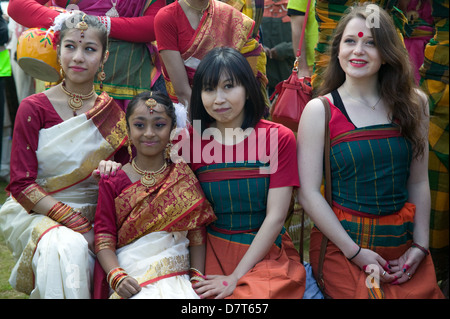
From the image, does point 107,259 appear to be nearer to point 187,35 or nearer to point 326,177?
point 326,177

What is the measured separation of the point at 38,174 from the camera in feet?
9.36

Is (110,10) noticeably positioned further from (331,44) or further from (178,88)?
(331,44)

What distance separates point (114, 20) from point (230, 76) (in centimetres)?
108

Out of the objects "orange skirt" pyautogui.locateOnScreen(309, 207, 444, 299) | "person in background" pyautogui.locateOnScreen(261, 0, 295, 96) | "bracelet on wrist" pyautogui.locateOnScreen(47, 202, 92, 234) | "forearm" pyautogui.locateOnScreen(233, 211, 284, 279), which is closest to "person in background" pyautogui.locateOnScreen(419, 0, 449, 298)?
"orange skirt" pyautogui.locateOnScreen(309, 207, 444, 299)

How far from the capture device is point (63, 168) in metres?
2.85

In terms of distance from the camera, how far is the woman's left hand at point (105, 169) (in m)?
2.68

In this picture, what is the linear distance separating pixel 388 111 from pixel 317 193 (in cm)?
54

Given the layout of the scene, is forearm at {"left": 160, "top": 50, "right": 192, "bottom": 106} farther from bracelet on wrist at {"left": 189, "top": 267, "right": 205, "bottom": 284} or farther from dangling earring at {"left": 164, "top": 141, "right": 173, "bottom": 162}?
bracelet on wrist at {"left": 189, "top": 267, "right": 205, "bottom": 284}

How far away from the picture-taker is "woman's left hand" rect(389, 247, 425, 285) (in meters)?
2.57

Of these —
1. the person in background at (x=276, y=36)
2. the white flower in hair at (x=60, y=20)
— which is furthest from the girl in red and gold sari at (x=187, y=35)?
the person in background at (x=276, y=36)

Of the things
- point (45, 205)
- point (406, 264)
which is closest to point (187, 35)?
point (45, 205)

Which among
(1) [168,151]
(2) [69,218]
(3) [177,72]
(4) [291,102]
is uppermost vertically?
(3) [177,72]

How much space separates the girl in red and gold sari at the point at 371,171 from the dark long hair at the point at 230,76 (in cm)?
26

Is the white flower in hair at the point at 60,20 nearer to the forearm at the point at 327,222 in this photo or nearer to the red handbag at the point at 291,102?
the red handbag at the point at 291,102
